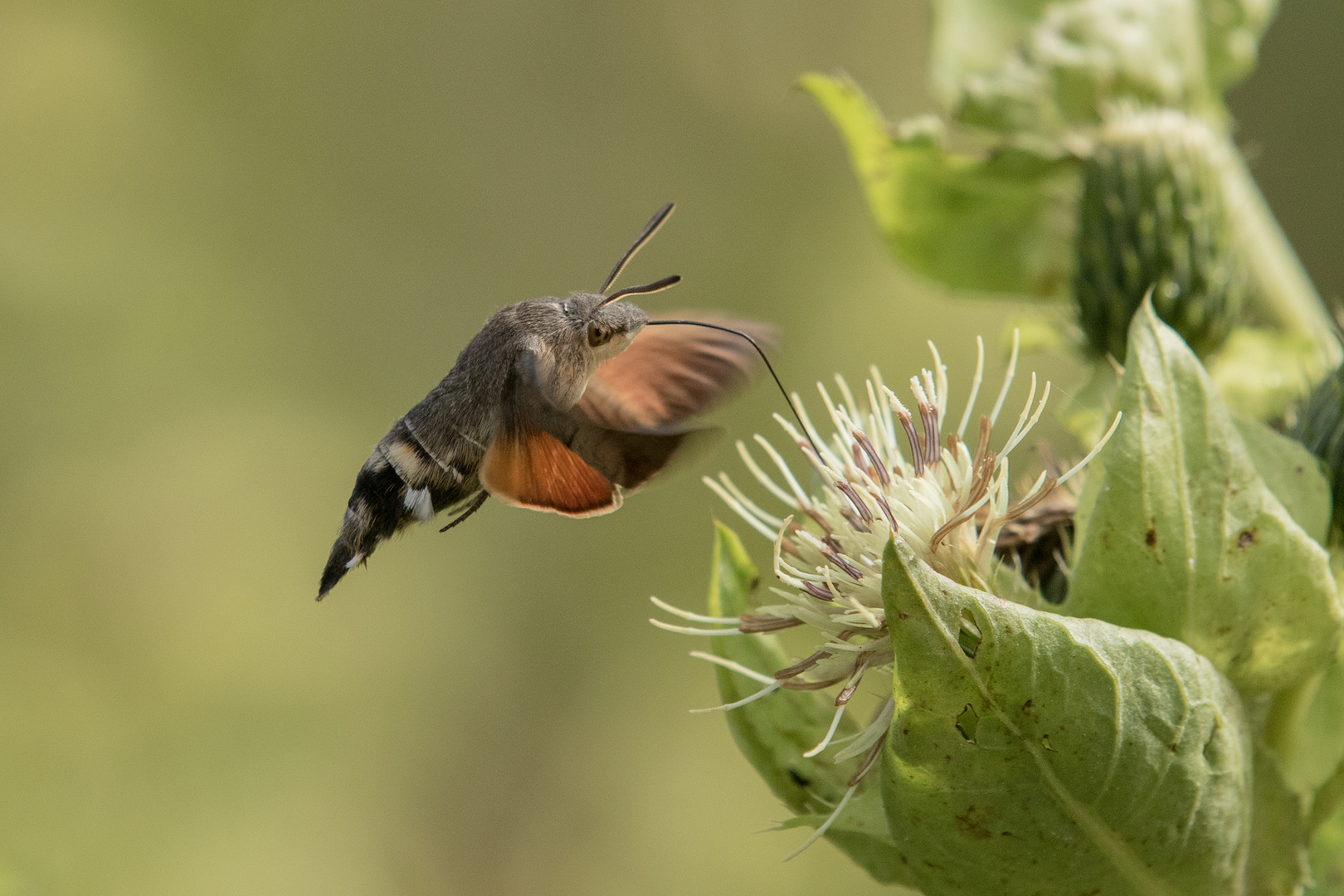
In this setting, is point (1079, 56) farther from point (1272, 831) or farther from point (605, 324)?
point (1272, 831)

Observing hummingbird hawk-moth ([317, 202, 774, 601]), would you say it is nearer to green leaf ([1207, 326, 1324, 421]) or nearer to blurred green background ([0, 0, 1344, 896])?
green leaf ([1207, 326, 1324, 421])

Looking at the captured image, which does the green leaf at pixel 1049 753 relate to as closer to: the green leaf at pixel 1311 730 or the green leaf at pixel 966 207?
the green leaf at pixel 1311 730

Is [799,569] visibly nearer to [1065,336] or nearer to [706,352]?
[706,352]

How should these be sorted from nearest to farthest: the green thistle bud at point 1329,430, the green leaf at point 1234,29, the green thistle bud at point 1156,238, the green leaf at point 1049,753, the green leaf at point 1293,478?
the green leaf at point 1049,753
the green leaf at point 1293,478
the green thistle bud at point 1329,430
the green thistle bud at point 1156,238
the green leaf at point 1234,29

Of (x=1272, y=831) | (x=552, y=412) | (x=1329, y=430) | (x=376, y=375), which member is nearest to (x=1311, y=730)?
(x=1272, y=831)

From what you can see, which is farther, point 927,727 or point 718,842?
point 718,842

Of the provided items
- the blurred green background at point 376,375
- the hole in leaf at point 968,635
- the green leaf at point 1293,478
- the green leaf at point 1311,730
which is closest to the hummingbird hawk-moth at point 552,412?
the hole in leaf at point 968,635

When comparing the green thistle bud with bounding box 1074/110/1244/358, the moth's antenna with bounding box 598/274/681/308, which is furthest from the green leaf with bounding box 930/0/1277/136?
the moth's antenna with bounding box 598/274/681/308

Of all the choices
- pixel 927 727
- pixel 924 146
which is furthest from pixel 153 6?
pixel 927 727
